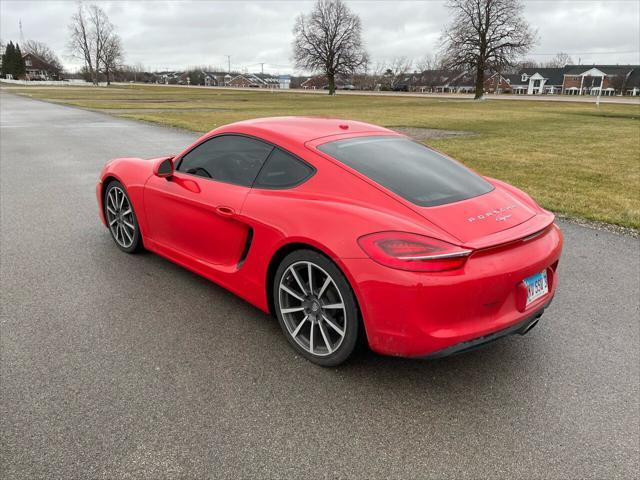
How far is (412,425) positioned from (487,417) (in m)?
0.41

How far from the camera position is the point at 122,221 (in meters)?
4.66

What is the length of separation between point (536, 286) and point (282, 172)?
5.61ft

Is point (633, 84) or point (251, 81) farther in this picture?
point (251, 81)

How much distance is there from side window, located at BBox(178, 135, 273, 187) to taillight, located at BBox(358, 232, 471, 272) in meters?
1.19

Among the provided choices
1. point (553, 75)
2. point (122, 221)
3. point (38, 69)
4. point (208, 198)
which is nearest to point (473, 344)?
point (208, 198)

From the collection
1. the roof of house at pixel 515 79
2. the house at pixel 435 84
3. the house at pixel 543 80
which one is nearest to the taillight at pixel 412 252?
the house at pixel 435 84

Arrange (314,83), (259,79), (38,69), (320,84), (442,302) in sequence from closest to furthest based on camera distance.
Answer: (442,302) → (320,84) → (314,83) → (38,69) → (259,79)

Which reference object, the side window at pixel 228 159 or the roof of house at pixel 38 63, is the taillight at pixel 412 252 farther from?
the roof of house at pixel 38 63

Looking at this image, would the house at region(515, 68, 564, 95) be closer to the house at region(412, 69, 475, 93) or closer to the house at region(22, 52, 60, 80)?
the house at region(412, 69, 475, 93)

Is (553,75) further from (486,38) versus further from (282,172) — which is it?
(282,172)

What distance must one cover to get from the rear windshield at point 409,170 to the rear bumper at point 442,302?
0.56 m

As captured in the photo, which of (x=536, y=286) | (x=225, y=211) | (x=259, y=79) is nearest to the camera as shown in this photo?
(x=536, y=286)

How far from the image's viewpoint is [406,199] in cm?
281

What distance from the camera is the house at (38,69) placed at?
13062 cm
